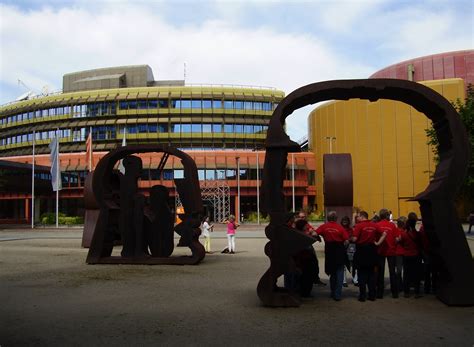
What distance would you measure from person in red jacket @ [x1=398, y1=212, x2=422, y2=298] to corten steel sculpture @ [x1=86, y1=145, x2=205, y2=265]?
664cm

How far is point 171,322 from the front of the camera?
259 inches

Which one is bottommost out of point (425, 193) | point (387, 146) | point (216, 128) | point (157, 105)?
point (425, 193)

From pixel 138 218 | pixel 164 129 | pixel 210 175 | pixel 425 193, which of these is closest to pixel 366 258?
pixel 425 193

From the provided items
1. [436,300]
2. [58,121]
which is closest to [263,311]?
A: [436,300]

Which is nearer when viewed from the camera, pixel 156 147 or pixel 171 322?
pixel 171 322

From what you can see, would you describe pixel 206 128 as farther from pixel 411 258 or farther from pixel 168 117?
pixel 411 258

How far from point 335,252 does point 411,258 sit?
5.21 feet

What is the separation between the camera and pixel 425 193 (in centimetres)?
791

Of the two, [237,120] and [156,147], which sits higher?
[237,120]

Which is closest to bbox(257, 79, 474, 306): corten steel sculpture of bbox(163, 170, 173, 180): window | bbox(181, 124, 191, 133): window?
bbox(163, 170, 173, 180): window

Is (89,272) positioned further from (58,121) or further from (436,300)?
(58,121)

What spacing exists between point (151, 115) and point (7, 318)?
67.3m

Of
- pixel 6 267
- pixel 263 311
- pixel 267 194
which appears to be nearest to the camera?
pixel 263 311

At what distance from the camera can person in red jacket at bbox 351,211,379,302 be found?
7.83m
